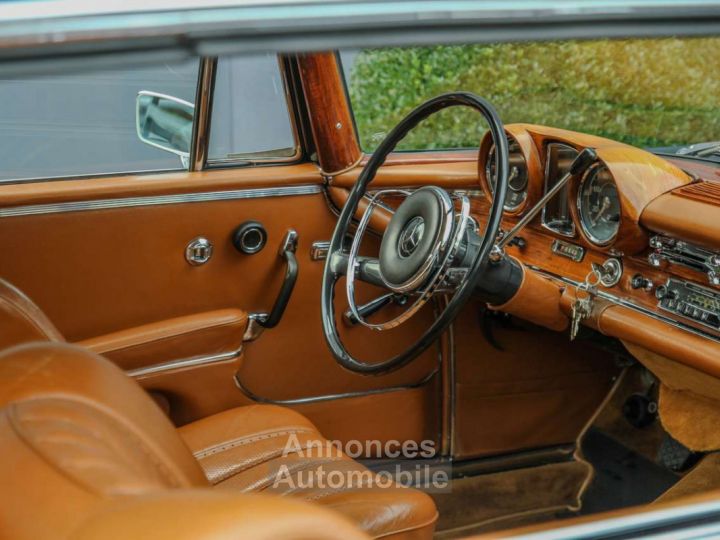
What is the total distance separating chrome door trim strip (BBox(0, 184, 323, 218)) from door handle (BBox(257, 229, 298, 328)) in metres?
0.12

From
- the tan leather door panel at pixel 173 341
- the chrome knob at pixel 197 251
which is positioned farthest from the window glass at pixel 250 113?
the tan leather door panel at pixel 173 341

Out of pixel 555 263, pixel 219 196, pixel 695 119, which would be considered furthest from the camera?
pixel 695 119

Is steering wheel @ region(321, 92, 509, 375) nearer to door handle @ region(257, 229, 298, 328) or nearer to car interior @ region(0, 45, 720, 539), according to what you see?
car interior @ region(0, 45, 720, 539)

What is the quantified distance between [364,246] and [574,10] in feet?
5.61

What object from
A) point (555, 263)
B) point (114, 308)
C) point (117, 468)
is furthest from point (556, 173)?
point (117, 468)

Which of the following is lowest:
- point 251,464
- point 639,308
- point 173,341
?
point 251,464

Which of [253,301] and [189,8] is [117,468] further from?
[253,301]

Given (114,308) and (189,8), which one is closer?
(189,8)

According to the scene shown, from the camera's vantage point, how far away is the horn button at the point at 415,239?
1.68 m

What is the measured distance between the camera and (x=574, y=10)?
0.75 metres

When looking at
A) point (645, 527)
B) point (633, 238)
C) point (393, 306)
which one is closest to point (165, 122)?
point (393, 306)

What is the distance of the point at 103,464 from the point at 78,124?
1556 millimetres

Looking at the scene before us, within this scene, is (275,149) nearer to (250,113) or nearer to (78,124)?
(250,113)

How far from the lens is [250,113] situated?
246 cm
